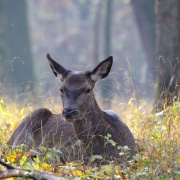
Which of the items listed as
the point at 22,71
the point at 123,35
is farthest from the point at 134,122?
the point at 123,35

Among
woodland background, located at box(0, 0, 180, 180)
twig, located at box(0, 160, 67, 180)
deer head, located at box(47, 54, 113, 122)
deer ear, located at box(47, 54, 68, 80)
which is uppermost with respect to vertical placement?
deer ear, located at box(47, 54, 68, 80)

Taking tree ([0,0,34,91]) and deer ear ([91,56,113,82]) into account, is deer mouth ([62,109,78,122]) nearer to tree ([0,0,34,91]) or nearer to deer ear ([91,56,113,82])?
deer ear ([91,56,113,82])

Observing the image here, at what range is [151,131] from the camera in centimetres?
927

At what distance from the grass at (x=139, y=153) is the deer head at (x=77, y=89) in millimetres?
762

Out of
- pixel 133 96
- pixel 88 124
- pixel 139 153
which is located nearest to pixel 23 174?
pixel 139 153

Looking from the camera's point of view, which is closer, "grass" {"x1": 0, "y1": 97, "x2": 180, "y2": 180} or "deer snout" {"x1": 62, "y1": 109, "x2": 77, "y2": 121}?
"grass" {"x1": 0, "y1": 97, "x2": 180, "y2": 180}

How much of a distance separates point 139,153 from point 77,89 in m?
1.11

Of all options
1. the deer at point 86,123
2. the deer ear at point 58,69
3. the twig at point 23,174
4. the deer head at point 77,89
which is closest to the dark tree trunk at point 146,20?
the deer at point 86,123

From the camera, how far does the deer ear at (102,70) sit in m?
9.39

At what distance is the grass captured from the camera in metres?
7.49

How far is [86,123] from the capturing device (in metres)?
9.15

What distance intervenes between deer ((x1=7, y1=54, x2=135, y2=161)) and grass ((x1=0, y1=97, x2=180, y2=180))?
30cm

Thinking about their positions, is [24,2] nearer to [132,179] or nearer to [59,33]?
[59,33]

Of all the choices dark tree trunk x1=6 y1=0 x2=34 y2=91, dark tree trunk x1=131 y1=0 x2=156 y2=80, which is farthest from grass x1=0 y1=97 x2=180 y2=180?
dark tree trunk x1=6 y1=0 x2=34 y2=91
